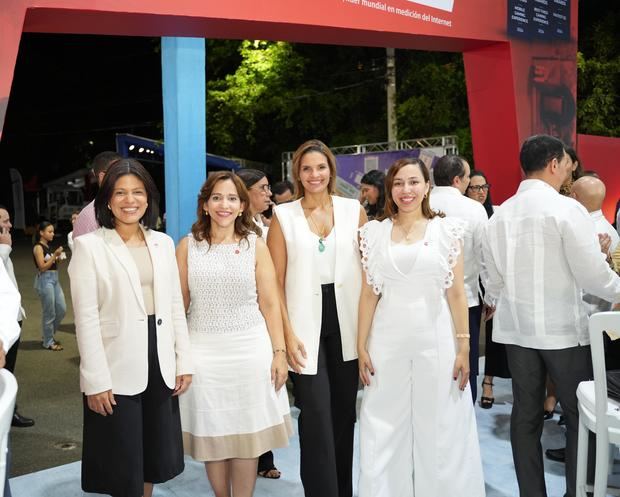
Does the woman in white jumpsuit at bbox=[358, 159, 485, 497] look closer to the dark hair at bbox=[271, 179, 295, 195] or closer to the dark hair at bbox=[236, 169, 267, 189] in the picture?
the dark hair at bbox=[236, 169, 267, 189]

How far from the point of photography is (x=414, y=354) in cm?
281

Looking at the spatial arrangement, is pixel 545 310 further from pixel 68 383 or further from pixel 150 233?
pixel 68 383

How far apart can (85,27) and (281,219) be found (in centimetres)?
244

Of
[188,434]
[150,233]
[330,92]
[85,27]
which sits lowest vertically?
[188,434]

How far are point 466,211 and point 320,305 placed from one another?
1482mm

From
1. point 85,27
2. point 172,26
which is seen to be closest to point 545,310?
point 172,26

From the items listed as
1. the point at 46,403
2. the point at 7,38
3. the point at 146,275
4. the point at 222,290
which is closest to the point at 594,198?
the point at 222,290

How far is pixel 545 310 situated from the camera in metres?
2.83

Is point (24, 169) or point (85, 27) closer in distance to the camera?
point (85, 27)

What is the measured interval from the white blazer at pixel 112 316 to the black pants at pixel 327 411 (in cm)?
61

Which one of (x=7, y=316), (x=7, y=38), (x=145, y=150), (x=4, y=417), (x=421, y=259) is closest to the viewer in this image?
(x=4, y=417)

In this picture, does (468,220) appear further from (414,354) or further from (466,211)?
(414,354)

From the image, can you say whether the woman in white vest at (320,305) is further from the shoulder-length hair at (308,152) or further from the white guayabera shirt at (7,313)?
the white guayabera shirt at (7,313)

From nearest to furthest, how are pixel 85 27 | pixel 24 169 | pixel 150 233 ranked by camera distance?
pixel 150 233, pixel 85 27, pixel 24 169
